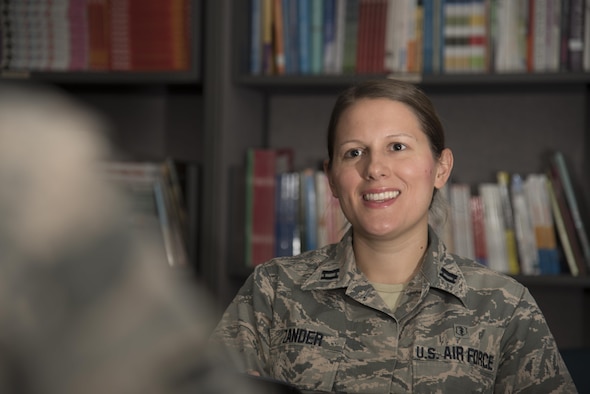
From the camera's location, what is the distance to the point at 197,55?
2.38m

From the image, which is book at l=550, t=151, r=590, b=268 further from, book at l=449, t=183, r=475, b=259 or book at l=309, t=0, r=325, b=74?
book at l=309, t=0, r=325, b=74

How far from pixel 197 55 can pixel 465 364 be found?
140 centimetres

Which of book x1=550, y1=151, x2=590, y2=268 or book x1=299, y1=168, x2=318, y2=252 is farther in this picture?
book x1=299, y1=168, x2=318, y2=252

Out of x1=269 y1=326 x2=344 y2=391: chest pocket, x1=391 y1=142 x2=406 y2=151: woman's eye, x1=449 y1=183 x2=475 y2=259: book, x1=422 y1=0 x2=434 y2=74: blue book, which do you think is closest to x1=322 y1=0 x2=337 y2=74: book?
x1=422 y1=0 x2=434 y2=74: blue book

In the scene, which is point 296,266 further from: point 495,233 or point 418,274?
point 495,233

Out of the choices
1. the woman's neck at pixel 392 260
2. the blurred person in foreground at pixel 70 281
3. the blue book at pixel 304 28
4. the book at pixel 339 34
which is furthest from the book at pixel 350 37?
the blurred person in foreground at pixel 70 281

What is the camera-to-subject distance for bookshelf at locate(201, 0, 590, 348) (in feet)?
7.73

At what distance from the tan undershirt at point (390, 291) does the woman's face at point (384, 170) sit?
0.30 feet

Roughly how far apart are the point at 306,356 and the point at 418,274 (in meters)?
0.26

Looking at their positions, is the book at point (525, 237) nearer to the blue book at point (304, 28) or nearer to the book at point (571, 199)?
the book at point (571, 199)

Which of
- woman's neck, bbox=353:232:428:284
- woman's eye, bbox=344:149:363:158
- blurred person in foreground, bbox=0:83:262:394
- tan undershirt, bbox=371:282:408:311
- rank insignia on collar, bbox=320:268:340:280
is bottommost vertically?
tan undershirt, bbox=371:282:408:311

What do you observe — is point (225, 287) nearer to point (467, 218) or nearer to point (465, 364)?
point (467, 218)

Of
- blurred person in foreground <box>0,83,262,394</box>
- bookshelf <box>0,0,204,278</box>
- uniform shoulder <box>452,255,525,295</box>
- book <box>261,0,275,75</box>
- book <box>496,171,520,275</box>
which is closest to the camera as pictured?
blurred person in foreground <box>0,83,262,394</box>

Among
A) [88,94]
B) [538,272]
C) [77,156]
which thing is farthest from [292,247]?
[77,156]
